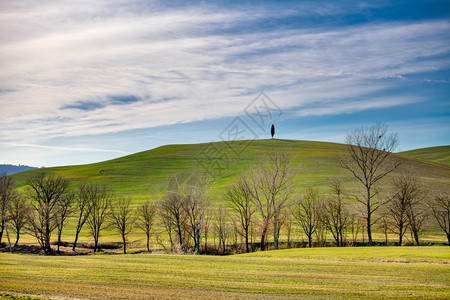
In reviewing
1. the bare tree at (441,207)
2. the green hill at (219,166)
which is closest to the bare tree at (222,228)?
the green hill at (219,166)

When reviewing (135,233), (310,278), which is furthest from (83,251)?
(310,278)

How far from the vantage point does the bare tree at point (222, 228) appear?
5730cm

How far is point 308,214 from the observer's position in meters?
58.7

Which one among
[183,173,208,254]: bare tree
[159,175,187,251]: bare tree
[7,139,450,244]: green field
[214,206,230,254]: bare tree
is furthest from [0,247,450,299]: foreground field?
[7,139,450,244]: green field

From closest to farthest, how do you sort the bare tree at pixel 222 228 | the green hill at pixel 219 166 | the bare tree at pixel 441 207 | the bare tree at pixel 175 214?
1. the bare tree at pixel 441 207
2. the bare tree at pixel 222 228
3. the bare tree at pixel 175 214
4. the green hill at pixel 219 166

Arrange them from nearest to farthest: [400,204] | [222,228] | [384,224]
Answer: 1. [400,204]
2. [384,224]
3. [222,228]

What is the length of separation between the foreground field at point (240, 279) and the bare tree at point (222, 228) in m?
25.3

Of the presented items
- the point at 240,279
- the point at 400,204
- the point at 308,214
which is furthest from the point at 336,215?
the point at 240,279

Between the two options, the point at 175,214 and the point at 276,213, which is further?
the point at 175,214

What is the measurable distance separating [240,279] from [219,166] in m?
85.0

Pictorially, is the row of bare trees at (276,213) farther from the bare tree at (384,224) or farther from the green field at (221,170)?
the green field at (221,170)

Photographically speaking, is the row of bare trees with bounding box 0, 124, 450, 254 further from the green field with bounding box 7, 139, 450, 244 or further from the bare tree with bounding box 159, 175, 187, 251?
the green field with bounding box 7, 139, 450, 244

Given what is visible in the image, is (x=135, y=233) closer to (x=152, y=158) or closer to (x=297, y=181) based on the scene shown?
(x=297, y=181)

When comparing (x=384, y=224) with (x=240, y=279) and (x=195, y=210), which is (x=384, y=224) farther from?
(x=240, y=279)
